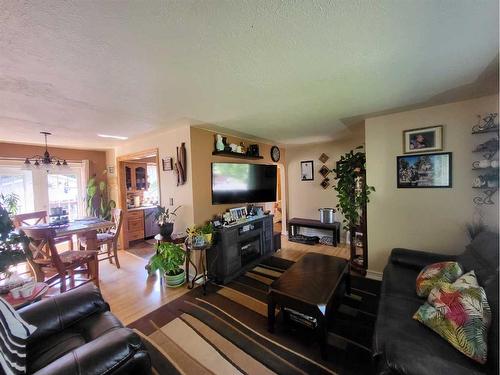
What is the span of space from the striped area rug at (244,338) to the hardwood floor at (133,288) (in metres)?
0.17

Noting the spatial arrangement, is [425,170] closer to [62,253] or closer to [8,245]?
[8,245]

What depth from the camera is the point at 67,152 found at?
430cm

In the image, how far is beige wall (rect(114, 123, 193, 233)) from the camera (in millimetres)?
2912

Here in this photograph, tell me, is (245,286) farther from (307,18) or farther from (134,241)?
(134,241)

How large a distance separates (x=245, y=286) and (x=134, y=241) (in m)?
3.43

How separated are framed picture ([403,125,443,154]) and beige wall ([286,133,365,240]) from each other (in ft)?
5.49

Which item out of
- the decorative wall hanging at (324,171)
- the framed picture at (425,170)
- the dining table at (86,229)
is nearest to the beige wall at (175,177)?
the dining table at (86,229)

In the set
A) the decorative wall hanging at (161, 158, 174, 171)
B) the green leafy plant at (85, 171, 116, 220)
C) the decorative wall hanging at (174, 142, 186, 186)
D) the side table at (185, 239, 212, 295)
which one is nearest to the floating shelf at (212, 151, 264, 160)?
the decorative wall hanging at (174, 142, 186, 186)

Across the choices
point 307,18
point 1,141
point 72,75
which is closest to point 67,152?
point 1,141

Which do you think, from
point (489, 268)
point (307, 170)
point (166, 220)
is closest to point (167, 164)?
point (166, 220)

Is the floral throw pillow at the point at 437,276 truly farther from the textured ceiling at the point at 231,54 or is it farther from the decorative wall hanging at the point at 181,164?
the decorative wall hanging at the point at 181,164

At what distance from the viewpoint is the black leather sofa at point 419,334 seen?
108 cm

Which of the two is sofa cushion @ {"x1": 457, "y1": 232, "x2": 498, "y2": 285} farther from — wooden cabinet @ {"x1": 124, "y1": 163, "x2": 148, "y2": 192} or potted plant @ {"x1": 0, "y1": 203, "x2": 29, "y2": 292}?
wooden cabinet @ {"x1": 124, "y1": 163, "x2": 148, "y2": 192}

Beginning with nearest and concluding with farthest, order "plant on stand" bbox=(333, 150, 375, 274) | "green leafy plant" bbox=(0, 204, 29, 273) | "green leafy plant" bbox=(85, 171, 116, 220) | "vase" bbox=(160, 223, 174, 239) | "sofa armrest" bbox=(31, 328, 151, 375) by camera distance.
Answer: "sofa armrest" bbox=(31, 328, 151, 375) → "green leafy plant" bbox=(0, 204, 29, 273) → "vase" bbox=(160, 223, 174, 239) → "plant on stand" bbox=(333, 150, 375, 274) → "green leafy plant" bbox=(85, 171, 116, 220)
